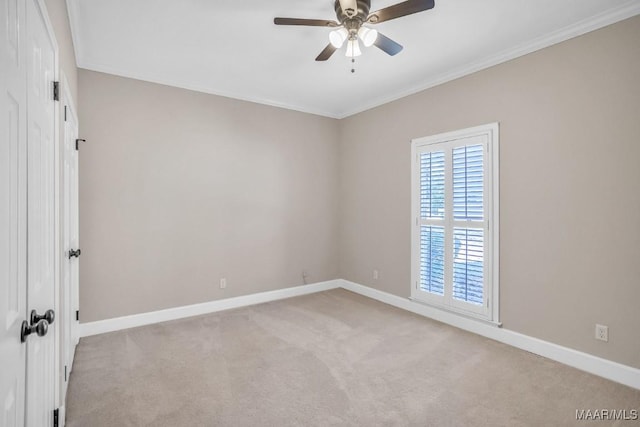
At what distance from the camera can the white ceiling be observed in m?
2.39

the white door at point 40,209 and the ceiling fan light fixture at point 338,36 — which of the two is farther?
the ceiling fan light fixture at point 338,36

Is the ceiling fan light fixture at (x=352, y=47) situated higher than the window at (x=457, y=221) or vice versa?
the ceiling fan light fixture at (x=352, y=47)

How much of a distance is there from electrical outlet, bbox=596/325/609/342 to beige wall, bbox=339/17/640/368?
0.03m

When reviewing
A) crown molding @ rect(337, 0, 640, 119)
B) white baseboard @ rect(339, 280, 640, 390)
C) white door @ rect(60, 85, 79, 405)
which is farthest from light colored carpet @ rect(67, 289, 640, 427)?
crown molding @ rect(337, 0, 640, 119)

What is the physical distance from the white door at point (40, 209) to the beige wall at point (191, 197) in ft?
6.16

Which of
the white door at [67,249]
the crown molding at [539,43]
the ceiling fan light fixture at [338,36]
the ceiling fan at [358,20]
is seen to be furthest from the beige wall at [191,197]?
the ceiling fan light fixture at [338,36]

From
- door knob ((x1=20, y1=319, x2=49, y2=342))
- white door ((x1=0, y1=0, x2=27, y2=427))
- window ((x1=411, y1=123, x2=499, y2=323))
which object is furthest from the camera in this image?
window ((x1=411, y1=123, x2=499, y2=323))

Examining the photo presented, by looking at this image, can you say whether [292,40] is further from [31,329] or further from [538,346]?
[538,346]

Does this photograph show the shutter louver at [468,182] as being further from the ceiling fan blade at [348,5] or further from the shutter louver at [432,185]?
the ceiling fan blade at [348,5]

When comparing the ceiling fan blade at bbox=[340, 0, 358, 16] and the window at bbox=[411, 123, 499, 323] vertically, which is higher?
the ceiling fan blade at bbox=[340, 0, 358, 16]

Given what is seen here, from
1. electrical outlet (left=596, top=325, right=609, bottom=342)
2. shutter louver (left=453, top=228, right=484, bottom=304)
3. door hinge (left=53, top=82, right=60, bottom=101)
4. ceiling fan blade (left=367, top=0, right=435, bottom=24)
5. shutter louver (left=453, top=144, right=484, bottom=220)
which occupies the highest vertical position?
ceiling fan blade (left=367, top=0, right=435, bottom=24)

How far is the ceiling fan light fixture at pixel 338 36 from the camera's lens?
7.48 feet

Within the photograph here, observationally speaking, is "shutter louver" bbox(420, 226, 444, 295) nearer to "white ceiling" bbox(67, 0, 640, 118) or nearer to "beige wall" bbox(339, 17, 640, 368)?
"beige wall" bbox(339, 17, 640, 368)

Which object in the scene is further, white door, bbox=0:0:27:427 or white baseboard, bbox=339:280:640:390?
Answer: white baseboard, bbox=339:280:640:390
